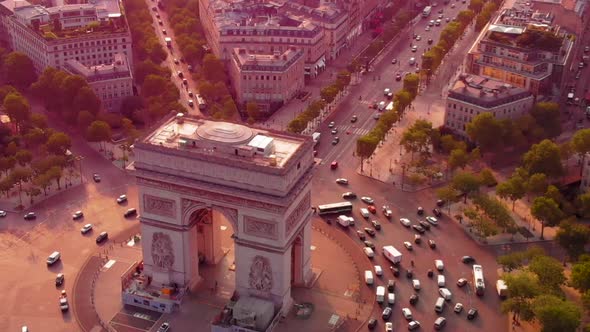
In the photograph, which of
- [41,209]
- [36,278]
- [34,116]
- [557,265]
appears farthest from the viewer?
[34,116]

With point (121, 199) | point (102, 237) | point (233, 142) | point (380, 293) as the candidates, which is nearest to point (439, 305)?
point (380, 293)

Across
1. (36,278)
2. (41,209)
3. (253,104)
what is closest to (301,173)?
(36,278)

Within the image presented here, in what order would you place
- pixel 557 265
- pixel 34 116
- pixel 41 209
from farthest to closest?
1. pixel 34 116
2. pixel 41 209
3. pixel 557 265

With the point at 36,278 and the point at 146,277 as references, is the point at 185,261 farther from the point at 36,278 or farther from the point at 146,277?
the point at 36,278

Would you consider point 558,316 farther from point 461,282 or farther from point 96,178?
point 96,178

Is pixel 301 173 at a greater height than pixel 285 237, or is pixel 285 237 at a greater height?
pixel 301 173

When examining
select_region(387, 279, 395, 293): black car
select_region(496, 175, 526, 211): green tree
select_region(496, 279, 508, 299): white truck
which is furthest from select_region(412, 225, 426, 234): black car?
select_region(496, 279, 508, 299): white truck

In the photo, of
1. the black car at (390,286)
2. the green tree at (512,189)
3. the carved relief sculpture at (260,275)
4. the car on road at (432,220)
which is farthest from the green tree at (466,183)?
the carved relief sculpture at (260,275)
